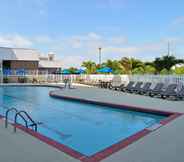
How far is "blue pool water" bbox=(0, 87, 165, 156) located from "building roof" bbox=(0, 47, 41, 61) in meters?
16.7

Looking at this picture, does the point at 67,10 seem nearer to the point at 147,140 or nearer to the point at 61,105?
the point at 61,105

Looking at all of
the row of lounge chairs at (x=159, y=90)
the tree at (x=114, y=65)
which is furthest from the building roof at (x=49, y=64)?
the row of lounge chairs at (x=159, y=90)

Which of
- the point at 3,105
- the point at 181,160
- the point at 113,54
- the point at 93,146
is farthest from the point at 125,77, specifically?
the point at 113,54

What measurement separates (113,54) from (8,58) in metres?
19.3

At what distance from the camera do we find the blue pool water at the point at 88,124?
19.5 ft

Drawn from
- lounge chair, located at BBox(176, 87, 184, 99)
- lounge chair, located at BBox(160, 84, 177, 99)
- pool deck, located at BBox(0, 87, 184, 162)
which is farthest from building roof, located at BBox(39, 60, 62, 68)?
pool deck, located at BBox(0, 87, 184, 162)

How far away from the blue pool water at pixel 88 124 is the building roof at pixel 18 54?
16733 millimetres

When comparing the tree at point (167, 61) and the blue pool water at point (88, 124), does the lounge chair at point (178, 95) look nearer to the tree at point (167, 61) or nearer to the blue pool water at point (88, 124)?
the blue pool water at point (88, 124)

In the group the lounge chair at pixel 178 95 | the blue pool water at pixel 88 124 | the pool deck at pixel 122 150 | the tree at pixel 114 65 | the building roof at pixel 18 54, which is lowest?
the blue pool water at pixel 88 124

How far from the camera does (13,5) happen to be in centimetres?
1602

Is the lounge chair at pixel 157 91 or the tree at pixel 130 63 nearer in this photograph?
the lounge chair at pixel 157 91

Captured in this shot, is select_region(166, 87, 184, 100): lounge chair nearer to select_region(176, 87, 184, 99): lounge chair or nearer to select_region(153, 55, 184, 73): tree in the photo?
select_region(176, 87, 184, 99): lounge chair

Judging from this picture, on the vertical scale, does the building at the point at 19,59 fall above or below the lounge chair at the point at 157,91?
above

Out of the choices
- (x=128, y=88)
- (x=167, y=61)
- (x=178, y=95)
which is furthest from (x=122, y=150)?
(x=167, y=61)
